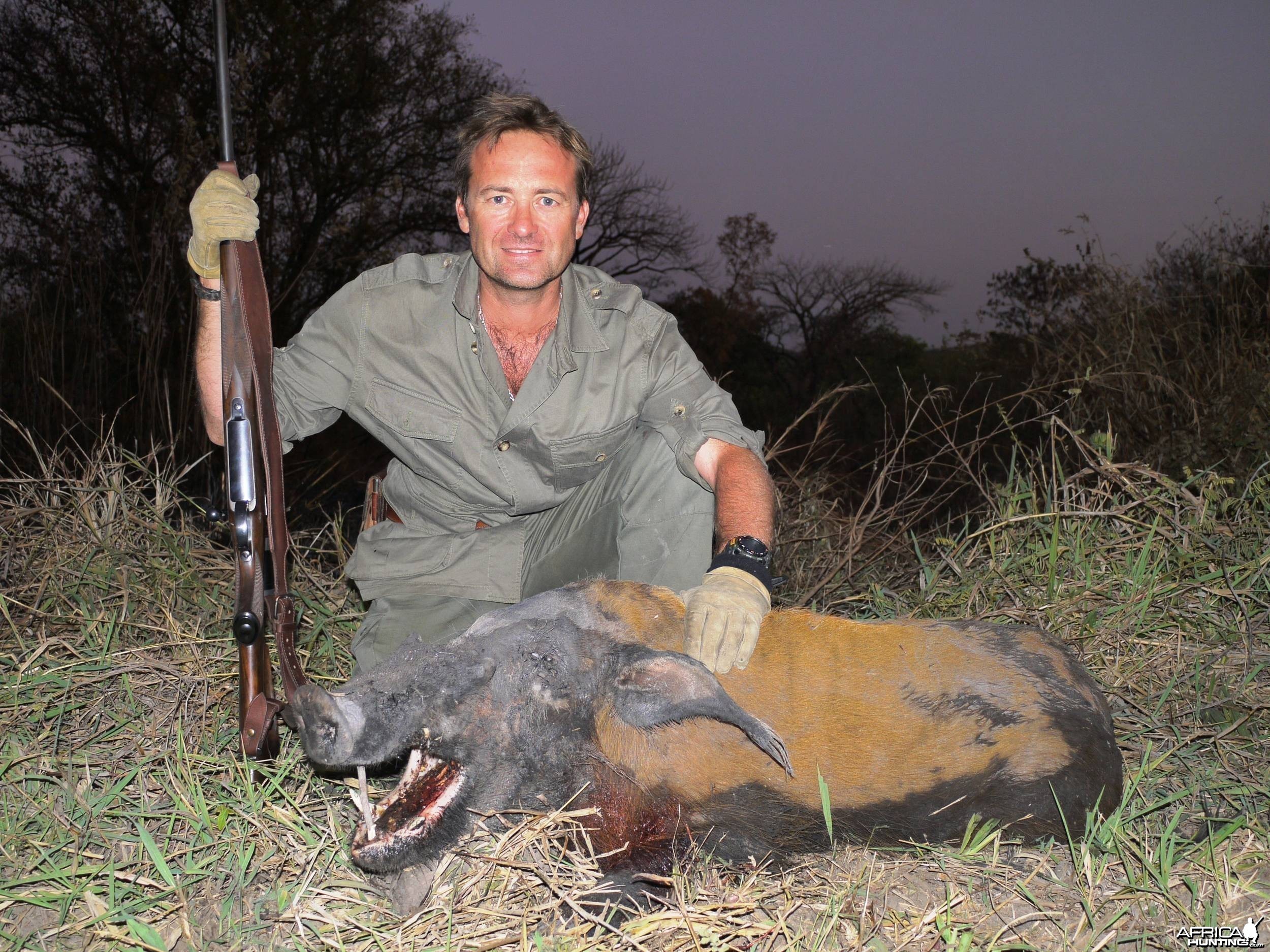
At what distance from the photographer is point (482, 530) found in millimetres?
3434

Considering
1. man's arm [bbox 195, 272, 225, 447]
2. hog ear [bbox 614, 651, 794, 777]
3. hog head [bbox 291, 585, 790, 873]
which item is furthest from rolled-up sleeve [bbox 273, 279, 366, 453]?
hog ear [bbox 614, 651, 794, 777]

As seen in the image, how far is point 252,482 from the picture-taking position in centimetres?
251

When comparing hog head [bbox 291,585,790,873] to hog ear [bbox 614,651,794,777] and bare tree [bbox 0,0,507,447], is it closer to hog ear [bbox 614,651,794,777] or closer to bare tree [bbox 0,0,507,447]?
hog ear [bbox 614,651,794,777]

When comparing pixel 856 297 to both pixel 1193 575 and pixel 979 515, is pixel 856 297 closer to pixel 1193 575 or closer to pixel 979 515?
pixel 979 515

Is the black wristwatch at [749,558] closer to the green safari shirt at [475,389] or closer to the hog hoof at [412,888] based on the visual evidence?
the green safari shirt at [475,389]

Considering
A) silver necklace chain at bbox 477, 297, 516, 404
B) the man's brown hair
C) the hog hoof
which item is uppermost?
the man's brown hair

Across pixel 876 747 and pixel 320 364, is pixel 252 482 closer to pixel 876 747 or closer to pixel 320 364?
pixel 320 364

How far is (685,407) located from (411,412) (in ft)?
3.03

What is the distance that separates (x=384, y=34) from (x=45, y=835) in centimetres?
1336

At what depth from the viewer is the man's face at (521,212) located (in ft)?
10.2

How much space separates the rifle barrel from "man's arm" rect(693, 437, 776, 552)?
166 cm

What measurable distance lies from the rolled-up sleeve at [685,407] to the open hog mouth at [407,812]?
1337 mm

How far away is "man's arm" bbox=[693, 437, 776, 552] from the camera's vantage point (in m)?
2.80

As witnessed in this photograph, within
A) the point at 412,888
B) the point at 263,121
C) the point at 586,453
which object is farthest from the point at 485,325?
the point at 263,121
